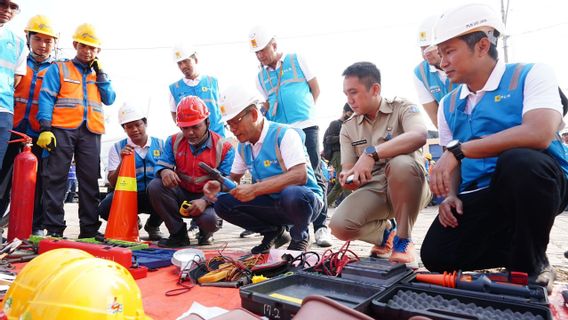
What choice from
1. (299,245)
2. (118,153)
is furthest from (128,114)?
(299,245)

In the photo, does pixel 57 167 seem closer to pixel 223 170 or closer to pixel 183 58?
pixel 223 170

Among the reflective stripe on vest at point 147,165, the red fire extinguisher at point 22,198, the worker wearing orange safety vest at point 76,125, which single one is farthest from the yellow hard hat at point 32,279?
the reflective stripe on vest at point 147,165

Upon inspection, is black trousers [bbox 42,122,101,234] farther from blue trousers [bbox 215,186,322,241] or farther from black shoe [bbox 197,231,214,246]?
blue trousers [bbox 215,186,322,241]

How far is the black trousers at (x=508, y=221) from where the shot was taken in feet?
5.80

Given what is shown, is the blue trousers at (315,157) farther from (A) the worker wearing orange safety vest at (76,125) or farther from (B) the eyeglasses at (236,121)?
(A) the worker wearing orange safety vest at (76,125)

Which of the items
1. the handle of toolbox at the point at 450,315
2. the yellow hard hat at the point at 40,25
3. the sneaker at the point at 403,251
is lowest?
the sneaker at the point at 403,251

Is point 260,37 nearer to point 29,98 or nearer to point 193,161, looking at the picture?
point 193,161

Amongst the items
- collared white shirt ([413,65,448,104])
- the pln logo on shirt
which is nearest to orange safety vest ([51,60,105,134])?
collared white shirt ([413,65,448,104])

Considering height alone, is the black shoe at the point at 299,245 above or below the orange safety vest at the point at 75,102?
below

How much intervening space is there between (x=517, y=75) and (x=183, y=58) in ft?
12.4

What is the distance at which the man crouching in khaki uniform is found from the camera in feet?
8.11

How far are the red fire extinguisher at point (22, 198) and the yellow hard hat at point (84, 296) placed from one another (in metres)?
2.85

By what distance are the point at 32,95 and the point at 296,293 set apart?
3.89m

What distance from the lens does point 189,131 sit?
11.9ft
